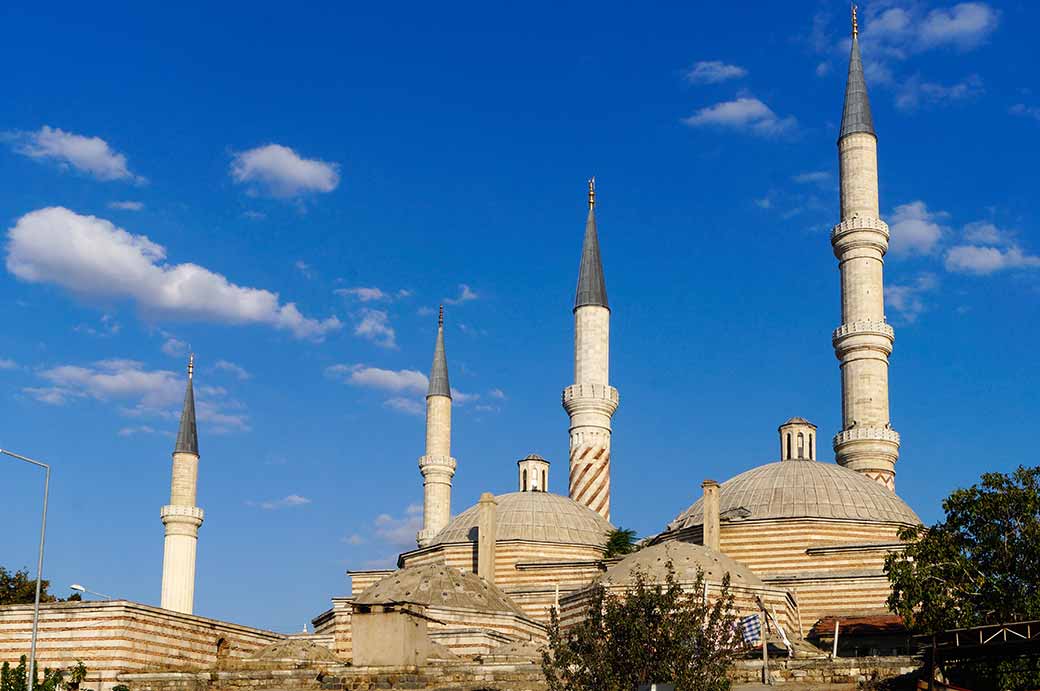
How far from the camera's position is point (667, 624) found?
18969mm

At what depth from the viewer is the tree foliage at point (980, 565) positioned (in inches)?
1029

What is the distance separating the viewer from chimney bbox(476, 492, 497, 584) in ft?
135

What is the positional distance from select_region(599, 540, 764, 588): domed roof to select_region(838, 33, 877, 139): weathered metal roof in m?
17.5

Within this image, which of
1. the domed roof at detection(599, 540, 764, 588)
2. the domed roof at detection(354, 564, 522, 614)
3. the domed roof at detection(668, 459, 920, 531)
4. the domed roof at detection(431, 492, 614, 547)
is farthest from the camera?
the domed roof at detection(431, 492, 614, 547)

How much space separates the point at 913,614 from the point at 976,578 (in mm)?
1502

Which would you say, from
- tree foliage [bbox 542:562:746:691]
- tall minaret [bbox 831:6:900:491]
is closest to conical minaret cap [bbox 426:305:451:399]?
tall minaret [bbox 831:6:900:491]

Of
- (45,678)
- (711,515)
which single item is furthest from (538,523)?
(45,678)

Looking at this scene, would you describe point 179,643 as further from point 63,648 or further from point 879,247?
point 879,247

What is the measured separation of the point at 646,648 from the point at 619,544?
24.8 metres

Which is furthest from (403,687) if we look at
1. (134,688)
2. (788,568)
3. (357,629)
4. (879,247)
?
(879,247)

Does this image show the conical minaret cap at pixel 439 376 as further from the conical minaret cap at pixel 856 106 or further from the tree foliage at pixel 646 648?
the tree foliage at pixel 646 648

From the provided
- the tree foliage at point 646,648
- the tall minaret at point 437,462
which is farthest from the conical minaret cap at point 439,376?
the tree foliage at point 646,648

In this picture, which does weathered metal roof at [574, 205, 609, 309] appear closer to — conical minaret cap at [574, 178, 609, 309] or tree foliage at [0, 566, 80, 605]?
conical minaret cap at [574, 178, 609, 309]

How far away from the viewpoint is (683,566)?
1328 inches
